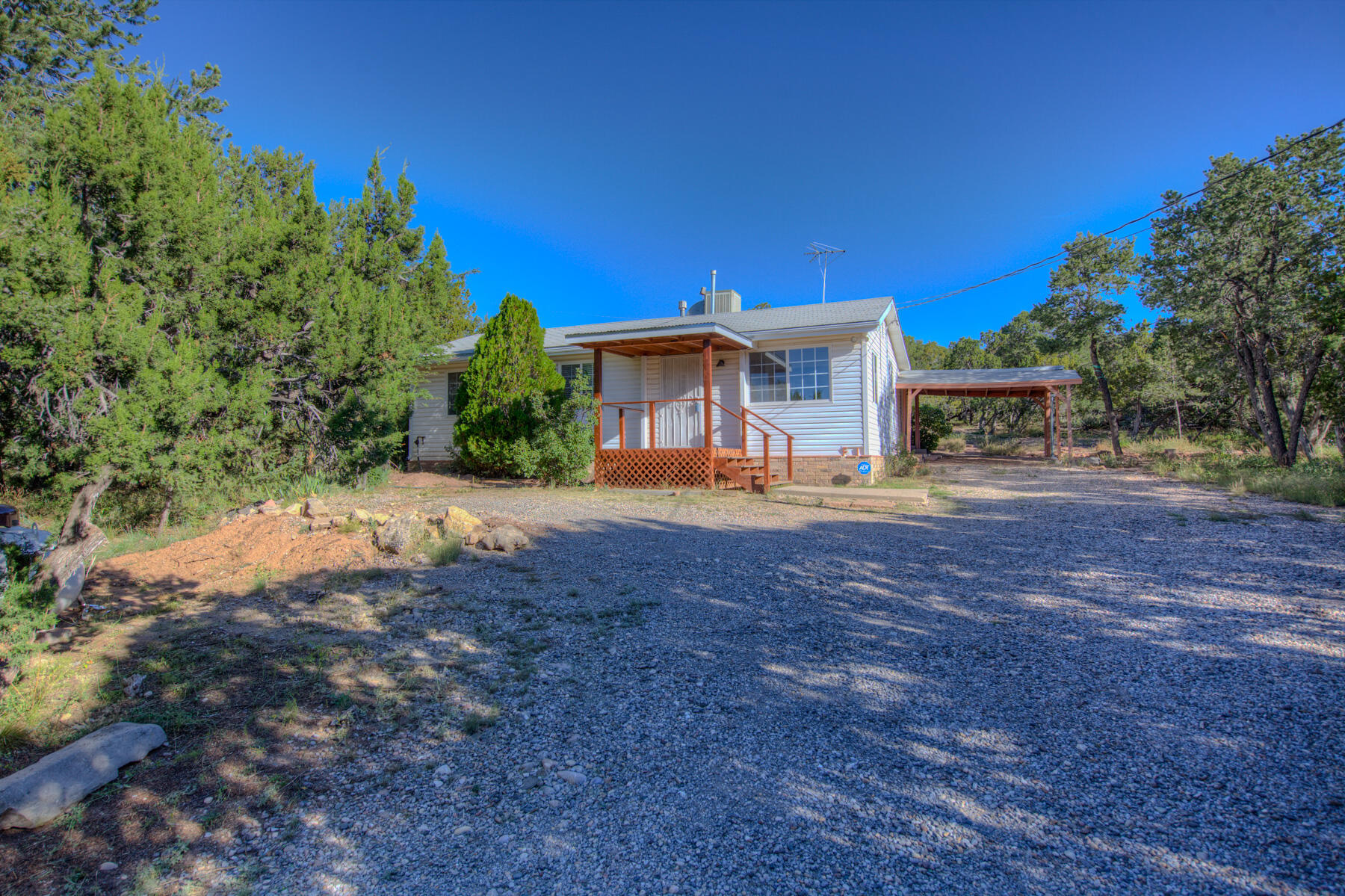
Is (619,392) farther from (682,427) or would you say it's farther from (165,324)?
(165,324)

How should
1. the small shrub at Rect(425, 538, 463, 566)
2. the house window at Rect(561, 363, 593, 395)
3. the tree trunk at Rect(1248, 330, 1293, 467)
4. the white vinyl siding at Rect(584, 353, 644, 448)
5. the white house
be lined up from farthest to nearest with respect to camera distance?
the house window at Rect(561, 363, 593, 395) < the white vinyl siding at Rect(584, 353, 644, 448) < the tree trunk at Rect(1248, 330, 1293, 467) < the white house < the small shrub at Rect(425, 538, 463, 566)

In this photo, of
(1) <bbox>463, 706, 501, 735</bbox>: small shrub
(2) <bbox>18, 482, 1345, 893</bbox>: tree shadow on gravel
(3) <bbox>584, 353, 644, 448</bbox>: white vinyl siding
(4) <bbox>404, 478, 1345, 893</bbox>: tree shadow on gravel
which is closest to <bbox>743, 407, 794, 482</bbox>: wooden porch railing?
(3) <bbox>584, 353, 644, 448</bbox>: white vinyl siding

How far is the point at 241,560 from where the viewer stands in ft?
20.0

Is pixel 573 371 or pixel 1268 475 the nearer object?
pixel 1268 475

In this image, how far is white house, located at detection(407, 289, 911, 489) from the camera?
40.0 ft

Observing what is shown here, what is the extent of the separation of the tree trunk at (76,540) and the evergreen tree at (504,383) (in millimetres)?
6434

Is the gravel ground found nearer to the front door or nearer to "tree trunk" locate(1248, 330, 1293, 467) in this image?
the front door

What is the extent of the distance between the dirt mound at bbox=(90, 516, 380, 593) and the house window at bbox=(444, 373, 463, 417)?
916 cm

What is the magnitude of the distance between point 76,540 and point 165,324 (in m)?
3.50

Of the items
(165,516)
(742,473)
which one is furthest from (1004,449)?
(165,516)

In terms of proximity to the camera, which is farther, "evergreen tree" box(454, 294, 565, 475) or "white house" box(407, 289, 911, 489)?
"evergreen tree" box(454, 294, 565, 475)

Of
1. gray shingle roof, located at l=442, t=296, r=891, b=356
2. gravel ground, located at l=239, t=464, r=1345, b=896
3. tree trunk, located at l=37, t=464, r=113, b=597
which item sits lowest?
gravel ground, located at l=239, t=464, r=1345, b=896

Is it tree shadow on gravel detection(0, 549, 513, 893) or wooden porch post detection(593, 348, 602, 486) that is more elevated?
wooden porch post detection(593, 348, 602, 486)

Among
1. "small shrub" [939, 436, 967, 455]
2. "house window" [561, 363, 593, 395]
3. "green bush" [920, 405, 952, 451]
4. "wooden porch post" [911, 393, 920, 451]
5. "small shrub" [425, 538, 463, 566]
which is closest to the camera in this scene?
"small shrub" [425, 538, 463, 566]
